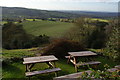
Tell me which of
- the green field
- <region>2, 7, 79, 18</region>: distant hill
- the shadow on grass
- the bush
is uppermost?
<region>2, 7, 79, 18</region>: distant hill

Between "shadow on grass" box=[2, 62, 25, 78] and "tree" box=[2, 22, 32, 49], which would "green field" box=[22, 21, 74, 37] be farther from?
"shadow on grass" box=[2, 62, 25, 78]

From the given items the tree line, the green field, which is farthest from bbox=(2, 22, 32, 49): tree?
the green field

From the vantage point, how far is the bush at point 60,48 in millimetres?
8492

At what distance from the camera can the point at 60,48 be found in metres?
8.58

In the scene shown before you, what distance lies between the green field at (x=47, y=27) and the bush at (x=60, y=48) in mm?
13939

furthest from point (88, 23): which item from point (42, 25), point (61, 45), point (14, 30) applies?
point (61, 45)

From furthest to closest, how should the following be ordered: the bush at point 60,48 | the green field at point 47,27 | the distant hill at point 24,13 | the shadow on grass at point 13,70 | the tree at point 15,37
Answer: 1. the green field at point 47,27
2. the tree at point 15,37
3. the distant hill at point 24,13
4. the bush at point 60,48
5. the shadow on grass at point 13,70

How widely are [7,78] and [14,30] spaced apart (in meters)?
17.6

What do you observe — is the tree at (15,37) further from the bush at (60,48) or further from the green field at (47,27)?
the bush at (60,48)

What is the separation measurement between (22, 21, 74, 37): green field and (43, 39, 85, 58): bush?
13939mm

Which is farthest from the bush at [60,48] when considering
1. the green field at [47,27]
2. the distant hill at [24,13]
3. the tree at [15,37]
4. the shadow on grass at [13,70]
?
the tree at [15,37]

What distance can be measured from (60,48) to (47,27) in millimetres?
20357

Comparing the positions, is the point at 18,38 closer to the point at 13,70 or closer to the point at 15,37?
the point at 15,37

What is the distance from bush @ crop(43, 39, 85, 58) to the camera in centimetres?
849
